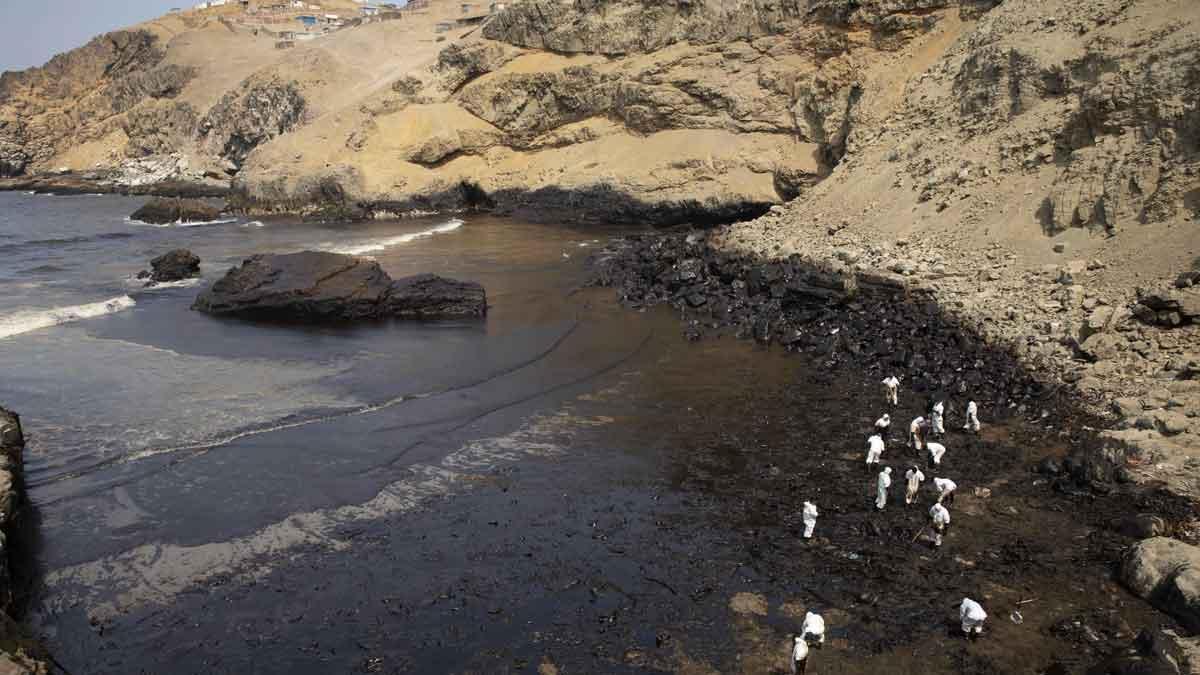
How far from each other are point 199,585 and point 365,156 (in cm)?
4090

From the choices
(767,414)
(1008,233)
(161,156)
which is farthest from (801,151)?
(161,156)

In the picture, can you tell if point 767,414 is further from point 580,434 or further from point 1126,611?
point 1126,611

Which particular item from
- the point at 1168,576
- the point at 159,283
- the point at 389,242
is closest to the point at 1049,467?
the point at 1168,576

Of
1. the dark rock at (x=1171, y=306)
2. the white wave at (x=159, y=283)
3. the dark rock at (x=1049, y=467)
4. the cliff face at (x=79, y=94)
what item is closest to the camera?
the dark rock at (x=1049, y=467)

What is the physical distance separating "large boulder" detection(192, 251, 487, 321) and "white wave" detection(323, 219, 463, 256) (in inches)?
317

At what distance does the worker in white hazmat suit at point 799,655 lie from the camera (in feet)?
26.0

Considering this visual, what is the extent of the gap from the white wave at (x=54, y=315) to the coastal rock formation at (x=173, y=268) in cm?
273

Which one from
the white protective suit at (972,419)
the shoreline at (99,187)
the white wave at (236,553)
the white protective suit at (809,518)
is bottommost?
the white wave at (236,553)

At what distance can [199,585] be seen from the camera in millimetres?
9938

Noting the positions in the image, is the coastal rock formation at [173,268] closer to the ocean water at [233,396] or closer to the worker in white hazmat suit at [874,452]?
the ocean water at [233,396]

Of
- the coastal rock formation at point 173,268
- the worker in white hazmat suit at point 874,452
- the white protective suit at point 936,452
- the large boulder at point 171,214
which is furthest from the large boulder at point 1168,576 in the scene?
the large boulder at point 171,214

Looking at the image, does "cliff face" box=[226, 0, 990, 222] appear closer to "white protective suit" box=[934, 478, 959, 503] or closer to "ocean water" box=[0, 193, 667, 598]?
"ocean water" box=[0, 193, 667, 598]

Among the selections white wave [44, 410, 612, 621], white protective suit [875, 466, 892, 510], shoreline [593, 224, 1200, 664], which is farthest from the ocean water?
white protective suit [875, 466, 892, 510]

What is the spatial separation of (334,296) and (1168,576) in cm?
1939
